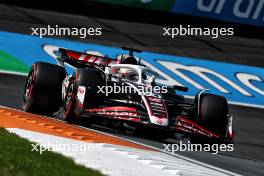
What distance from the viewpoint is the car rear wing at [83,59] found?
13.7 metres

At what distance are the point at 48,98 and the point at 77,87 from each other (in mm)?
974

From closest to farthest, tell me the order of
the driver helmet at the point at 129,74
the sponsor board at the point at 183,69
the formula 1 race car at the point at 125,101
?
the formula 1 race car at the point at 125,101 < the driver helmet at the point at 129,74 < the sponsor board at the point at 183,69

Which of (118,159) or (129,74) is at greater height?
(129,74)

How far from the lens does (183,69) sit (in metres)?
20.1

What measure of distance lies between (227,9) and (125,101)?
13.1 m

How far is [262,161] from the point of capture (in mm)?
12078

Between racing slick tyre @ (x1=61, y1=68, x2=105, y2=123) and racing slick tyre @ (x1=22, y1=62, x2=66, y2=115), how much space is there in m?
0.50

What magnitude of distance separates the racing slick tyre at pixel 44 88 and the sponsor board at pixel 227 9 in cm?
1171

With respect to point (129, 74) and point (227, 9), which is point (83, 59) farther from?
point (227, 9)

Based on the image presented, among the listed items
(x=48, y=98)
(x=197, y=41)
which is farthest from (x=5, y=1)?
(x=48, y=98)

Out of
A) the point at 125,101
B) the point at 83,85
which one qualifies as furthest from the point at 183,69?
the point at 83,85

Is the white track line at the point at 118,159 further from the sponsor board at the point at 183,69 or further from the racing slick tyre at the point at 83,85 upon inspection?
the sponsor board at the point at 183,69

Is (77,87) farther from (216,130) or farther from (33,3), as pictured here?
(33,3)

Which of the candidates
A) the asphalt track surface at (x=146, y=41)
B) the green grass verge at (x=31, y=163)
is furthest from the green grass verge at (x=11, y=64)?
the green grass verge at (x=31, y=163)
